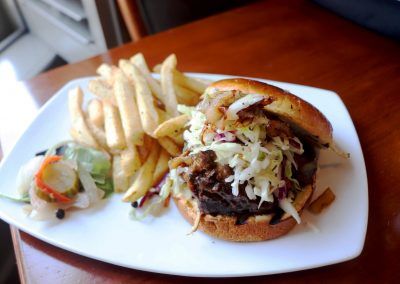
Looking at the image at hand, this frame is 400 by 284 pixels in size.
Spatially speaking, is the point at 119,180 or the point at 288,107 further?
the point at 119,180

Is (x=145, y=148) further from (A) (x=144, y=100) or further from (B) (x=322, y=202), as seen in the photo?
(B) (x=322, y=202)

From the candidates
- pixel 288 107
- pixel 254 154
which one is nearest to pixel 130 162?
pixel 254 154

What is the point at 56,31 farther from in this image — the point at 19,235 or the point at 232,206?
the point at 232,206

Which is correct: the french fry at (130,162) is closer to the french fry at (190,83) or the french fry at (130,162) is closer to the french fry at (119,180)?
the french fry at (119,180)

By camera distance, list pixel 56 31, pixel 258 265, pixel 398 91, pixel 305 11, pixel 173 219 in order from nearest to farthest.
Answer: pixel 258 265 → pixel 173 219 → pixel 398 91 → pixel 305 11 → pixel 56 31

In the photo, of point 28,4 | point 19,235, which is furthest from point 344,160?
point 28,4

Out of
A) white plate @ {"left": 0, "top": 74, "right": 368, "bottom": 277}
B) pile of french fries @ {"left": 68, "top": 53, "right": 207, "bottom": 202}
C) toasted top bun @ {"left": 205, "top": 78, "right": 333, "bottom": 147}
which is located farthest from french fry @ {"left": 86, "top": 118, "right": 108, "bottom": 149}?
toasted top bun @ {"left": 205, "top": 78, "right": 333, "bottom": 147}
